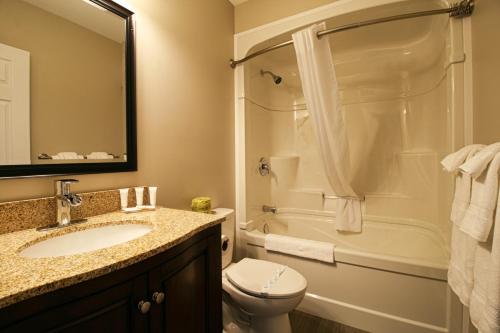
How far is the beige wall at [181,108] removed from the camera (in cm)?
121

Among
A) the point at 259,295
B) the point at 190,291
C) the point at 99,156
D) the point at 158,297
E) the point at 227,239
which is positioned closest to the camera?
the point at 158,297

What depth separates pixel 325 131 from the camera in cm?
164

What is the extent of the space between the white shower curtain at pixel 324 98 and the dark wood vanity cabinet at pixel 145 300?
1111 millimetres

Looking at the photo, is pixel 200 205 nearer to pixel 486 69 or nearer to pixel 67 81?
pixel 67 81

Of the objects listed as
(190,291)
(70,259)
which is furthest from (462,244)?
(70,259)

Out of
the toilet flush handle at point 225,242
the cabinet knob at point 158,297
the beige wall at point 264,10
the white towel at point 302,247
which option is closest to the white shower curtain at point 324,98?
the beige wall at point 264,10

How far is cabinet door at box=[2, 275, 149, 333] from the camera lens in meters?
0.44

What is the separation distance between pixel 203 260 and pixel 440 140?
6.64 ft

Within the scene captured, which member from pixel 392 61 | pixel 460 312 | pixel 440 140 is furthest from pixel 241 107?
pixel 460 312

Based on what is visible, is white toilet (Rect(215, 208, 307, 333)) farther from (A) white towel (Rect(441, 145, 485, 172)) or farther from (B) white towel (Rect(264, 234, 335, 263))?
(A) white towel (Rect(441, 145, 485, 172))

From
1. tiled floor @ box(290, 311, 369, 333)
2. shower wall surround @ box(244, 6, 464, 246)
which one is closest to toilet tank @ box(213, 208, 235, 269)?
shower wall surround @ box(244, 6, 464, 246)

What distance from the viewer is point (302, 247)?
162 centimetres

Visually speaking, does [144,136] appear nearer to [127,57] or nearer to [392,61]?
[127,57]

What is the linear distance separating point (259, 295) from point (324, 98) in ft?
4.29
